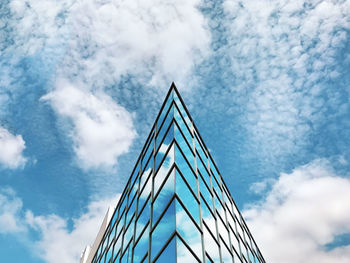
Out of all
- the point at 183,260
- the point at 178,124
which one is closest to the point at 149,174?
the point at 178,124

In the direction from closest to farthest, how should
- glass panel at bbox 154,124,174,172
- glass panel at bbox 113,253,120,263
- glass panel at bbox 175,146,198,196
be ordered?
glass panel at bbox 175,146,198,196 < glass panel at bbox 154,124,174,172 < glass panel at bbox 113,253,120,263

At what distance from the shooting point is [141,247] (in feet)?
31.8

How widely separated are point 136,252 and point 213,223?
354 centimetres

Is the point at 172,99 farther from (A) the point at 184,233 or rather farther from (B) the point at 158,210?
(A) the point at 184,233

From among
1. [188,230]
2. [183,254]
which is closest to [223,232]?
[188,230]

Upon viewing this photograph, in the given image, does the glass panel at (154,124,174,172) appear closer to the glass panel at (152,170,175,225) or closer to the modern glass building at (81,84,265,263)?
the modern glass building at (81,84,265,263)

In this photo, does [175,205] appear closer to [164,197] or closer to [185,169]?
[164,197]

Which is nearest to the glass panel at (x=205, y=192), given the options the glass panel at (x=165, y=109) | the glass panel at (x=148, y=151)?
the glass panel at (x=148, y=151)

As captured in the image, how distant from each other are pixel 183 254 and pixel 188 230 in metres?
0.98

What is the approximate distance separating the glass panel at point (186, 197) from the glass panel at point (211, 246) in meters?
0.82

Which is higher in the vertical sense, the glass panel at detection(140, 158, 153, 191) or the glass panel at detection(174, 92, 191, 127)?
the glass panel at detection(174, 92, 191, 127)

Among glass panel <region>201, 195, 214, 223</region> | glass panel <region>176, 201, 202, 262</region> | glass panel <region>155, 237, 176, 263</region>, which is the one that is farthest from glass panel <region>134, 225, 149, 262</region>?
glass panel <region>201, 195, 214, 223</region>

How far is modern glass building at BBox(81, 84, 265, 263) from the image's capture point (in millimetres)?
8172

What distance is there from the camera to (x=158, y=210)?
937cm
